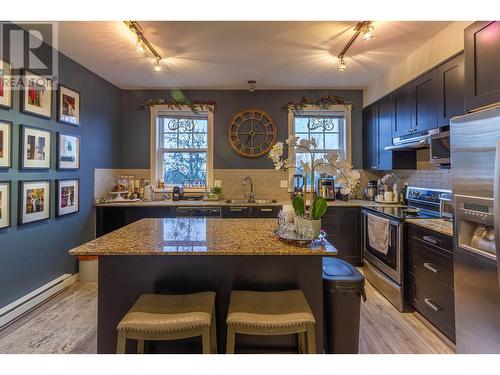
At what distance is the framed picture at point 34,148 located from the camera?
8.11 ft

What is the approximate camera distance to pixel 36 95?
2.62 m

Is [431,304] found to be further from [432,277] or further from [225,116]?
[225,116]

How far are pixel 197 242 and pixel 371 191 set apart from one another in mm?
3363

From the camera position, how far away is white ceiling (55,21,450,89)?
2.43m

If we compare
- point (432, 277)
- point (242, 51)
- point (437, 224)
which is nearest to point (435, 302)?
point (432, 277)

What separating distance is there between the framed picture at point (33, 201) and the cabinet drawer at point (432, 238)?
3668 millimetres

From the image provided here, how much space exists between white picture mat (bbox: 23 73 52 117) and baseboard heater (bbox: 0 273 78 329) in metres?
1.81

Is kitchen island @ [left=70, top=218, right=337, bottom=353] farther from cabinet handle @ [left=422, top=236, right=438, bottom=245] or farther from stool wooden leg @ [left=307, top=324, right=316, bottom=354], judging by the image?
cabinet handle @ [left=422, top=236, right=438, bottom=245]

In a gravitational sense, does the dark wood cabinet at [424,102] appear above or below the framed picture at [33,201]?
above

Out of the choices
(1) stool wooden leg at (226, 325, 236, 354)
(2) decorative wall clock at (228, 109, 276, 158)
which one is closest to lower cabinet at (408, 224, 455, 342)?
(1) stool wooden leg at (226, 325, 236, 354)

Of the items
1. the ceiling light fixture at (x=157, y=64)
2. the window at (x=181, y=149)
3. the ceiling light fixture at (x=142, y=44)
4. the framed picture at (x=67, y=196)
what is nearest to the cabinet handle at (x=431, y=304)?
the window at (x=181, y=149)

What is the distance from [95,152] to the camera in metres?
3.66

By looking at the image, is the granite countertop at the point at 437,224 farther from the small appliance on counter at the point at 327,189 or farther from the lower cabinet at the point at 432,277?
the small appliance on counter at the point at 327,189
